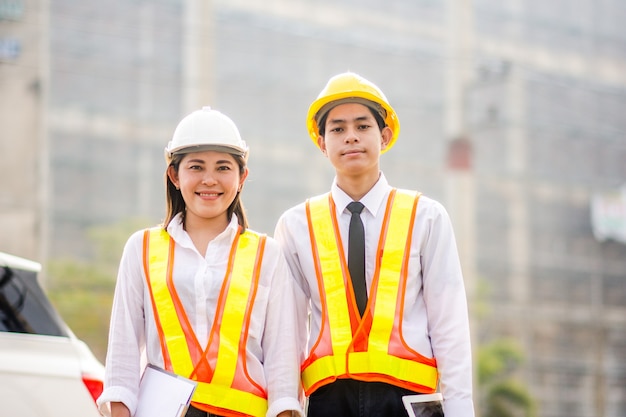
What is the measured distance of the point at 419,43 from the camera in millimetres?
36344

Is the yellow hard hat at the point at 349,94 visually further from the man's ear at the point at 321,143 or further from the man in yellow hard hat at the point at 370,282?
the man's ear at the point at 321,143

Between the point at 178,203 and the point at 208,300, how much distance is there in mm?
456

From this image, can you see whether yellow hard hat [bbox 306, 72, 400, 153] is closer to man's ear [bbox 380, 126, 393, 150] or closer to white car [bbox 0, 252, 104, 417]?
man's ear [bbox 380, 126, 393, 150]

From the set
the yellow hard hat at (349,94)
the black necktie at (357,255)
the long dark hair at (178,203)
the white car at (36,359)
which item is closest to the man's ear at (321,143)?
the yellow hard hat at (349,94)

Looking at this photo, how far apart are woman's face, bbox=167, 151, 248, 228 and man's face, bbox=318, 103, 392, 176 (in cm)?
38

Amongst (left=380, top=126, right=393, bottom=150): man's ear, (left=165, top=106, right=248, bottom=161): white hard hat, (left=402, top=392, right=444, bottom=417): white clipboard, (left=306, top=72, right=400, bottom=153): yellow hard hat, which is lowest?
(left=402, top=392, right=444, bottom=417): white clipboard

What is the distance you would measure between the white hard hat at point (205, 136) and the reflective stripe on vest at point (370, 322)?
44 cm

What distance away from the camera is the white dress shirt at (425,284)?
3656mm

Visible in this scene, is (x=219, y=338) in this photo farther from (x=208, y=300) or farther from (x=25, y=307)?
(x=25, y=307)

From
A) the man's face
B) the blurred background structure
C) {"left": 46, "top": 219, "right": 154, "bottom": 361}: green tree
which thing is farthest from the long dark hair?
the blurred background structure

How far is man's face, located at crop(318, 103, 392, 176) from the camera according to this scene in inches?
153

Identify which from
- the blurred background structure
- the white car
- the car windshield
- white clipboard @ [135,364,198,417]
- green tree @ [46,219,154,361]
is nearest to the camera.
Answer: white clipboard @ [135,364,198,417]

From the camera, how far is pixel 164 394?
3494 mm

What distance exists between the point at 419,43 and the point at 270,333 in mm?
33410
